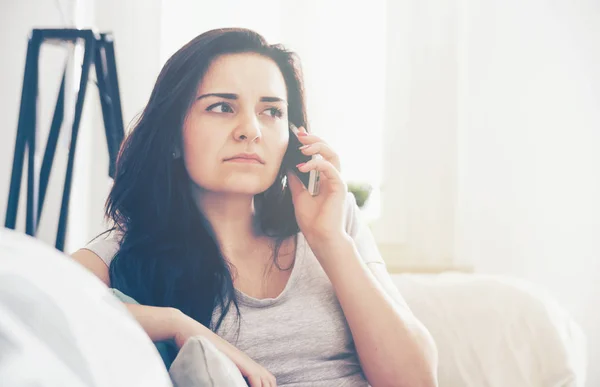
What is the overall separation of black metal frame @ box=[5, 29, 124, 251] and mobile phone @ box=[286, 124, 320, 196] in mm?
645

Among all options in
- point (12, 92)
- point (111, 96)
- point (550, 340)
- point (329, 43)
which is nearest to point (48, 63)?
point (12, 92)

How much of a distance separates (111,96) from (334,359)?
1024 mm

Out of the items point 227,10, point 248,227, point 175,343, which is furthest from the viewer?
point 227,10

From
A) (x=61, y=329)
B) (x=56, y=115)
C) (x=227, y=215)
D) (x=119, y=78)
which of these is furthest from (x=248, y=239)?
(x=119, y=78)

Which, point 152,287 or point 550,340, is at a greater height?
point 152,287

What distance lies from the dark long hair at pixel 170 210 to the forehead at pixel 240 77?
13 mm

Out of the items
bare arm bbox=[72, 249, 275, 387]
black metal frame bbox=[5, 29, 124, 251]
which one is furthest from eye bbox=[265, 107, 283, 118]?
black metal frame bbox=[5, 29, 124, 251]

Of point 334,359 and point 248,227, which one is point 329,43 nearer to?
point 248,227

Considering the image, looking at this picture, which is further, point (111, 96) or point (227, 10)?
point (227, 10)

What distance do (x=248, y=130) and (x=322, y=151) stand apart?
5.4 inches

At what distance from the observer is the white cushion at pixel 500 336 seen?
1.01m

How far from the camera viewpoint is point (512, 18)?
2.00m

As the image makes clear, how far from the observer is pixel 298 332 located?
82 cm

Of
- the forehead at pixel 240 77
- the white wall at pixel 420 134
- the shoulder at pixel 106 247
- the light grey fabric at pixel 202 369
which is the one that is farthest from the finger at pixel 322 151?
the white wall at pixel 420 134
